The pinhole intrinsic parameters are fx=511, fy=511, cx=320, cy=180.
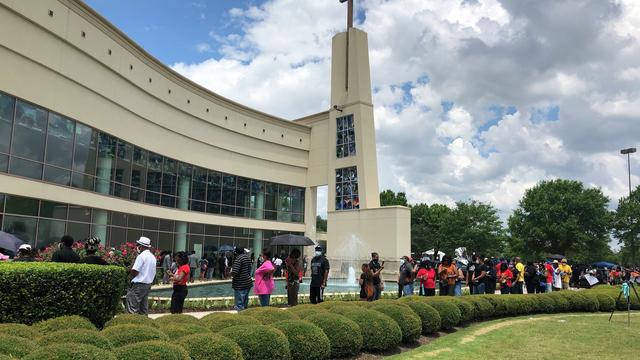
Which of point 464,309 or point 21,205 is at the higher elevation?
point 21,205

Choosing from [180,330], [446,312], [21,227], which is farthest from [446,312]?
[21,227]

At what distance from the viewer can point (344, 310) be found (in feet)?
30.9

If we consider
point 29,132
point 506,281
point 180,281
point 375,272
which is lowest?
point 506,281

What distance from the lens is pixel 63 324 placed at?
19.5 feet

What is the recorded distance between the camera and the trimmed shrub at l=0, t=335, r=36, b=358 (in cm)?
464

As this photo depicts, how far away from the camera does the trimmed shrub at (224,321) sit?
288 inches

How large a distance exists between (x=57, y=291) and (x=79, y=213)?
64.2 feet

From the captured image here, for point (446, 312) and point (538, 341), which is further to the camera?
point (446, 312)

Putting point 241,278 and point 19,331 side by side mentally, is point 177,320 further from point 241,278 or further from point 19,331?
point 241,278

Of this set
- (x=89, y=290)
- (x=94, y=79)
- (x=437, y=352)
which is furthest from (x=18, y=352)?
(x=94, y=79)

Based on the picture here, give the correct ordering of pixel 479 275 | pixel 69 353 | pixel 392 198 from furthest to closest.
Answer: pixel 392 198 → pixel 479 275 → pixel 69 353

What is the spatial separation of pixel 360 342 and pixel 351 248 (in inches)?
1109

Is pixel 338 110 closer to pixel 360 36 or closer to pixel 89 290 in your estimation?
pixel 360 36

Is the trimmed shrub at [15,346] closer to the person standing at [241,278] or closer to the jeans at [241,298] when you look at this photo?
the person standing at [241,278]
